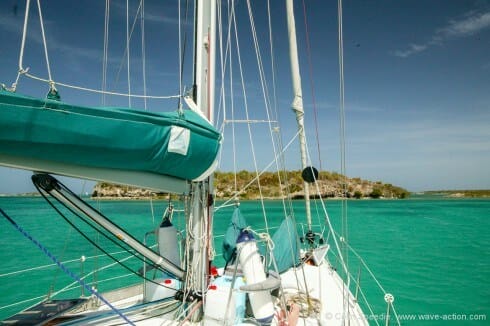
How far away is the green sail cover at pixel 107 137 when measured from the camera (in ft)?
7.22

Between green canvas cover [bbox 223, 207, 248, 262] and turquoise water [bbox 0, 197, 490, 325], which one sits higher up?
green canvas cover [bbox 223, 207, 248, 262]

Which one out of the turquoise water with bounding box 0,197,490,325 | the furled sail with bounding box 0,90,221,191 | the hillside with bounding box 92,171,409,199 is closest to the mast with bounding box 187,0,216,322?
the furled sail with bounding box 0,90,221,191

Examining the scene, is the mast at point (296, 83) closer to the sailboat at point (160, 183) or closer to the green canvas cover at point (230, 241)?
the sailboat at point (160, 183)

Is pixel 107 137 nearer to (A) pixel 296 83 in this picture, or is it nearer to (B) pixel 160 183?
(B) pixel 160 183

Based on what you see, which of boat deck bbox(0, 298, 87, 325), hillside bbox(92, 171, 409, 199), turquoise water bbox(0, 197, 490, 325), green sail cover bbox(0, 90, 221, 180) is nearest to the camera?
green sail cover bbox(0, 90, 221, 180)

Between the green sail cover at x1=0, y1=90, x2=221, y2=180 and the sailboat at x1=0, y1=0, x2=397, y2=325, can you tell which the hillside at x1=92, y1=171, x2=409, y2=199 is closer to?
the sailboat at x1=0, y1=0, x2=397, y2=325

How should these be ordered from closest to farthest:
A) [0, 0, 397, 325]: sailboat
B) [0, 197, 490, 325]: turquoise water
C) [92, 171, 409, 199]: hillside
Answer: [0, 0, 397, 325]: sailboat → [0, 197, 490, 325]: turquoise water → [92, 171, 409, 199]: hillside

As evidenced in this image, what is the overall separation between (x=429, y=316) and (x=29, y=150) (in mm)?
11379

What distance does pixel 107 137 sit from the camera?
256cm

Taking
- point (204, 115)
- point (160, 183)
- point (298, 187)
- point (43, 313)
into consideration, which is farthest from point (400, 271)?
point (298, 187)

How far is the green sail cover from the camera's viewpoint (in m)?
2.20

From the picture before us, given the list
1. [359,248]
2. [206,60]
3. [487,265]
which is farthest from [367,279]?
[206,60]

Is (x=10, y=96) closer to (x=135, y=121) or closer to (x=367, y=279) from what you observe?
(x=135, y=121)

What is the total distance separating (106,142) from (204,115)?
1.70 m
